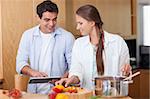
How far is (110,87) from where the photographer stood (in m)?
1.60

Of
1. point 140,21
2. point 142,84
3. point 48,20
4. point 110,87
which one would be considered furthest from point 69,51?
point 140,21

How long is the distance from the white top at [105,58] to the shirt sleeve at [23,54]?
1.42ft

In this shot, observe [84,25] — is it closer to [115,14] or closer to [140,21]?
[115,14]

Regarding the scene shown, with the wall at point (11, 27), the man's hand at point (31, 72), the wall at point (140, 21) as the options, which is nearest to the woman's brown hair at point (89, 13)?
the man's hand at point (31, 72)

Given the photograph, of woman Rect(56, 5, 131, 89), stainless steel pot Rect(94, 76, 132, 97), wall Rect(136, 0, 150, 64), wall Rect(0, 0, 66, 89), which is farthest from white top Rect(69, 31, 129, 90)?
wall Rect(136, 0, 150, 64)

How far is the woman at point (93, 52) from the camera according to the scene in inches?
79.2

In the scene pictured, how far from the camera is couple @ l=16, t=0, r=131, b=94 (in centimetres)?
202

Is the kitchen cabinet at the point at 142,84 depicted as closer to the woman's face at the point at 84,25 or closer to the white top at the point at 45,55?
the white top at the point at 45,55

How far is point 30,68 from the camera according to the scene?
2303mm

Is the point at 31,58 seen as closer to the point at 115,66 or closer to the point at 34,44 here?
the point at 34,44

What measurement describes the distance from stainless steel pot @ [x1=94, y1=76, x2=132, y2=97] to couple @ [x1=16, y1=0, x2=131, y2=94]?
23 cm

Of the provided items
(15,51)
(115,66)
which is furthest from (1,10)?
(115,66)

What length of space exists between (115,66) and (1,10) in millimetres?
1013

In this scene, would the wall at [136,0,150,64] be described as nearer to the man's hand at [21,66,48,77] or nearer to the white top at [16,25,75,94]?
the white top at [16,25,75,94]
